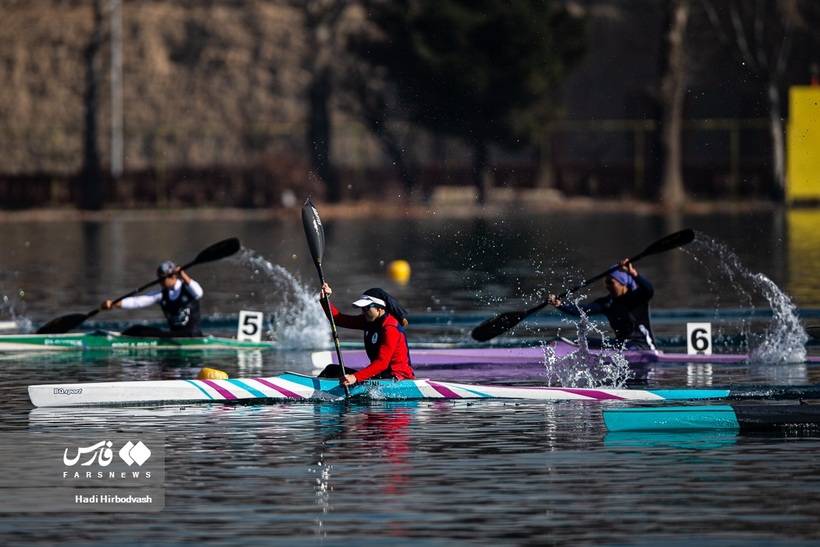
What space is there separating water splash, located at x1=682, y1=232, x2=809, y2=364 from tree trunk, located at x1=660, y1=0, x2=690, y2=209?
1251 centimetres

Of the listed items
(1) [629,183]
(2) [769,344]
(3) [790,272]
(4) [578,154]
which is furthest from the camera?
(4) [578,154]

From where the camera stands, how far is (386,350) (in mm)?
17797

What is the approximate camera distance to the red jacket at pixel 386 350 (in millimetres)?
17781

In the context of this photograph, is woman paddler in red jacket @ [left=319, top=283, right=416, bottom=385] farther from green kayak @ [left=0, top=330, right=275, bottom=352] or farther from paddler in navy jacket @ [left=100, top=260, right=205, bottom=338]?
paddler in navy jacket @ [left=100, top=260, right=205, bottom=338]

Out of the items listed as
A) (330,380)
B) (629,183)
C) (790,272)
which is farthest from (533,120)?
(330,380)

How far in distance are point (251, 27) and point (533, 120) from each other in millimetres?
27604

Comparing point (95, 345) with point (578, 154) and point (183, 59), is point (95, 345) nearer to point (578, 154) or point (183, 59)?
point (578, 154)

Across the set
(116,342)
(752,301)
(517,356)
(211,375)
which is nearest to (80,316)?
(116,342)

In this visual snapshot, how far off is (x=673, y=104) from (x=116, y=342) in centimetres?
3834

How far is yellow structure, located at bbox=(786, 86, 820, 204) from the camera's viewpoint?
62906 mm

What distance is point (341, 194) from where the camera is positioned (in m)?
66.6

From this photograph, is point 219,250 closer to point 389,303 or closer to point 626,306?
point 626,306

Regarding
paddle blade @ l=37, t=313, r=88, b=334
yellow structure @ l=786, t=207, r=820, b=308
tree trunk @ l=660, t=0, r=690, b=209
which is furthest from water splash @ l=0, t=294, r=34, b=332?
tree trunk @ l=660, t=0, r=690, b=209

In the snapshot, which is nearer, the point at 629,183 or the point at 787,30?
the point at 787,30
